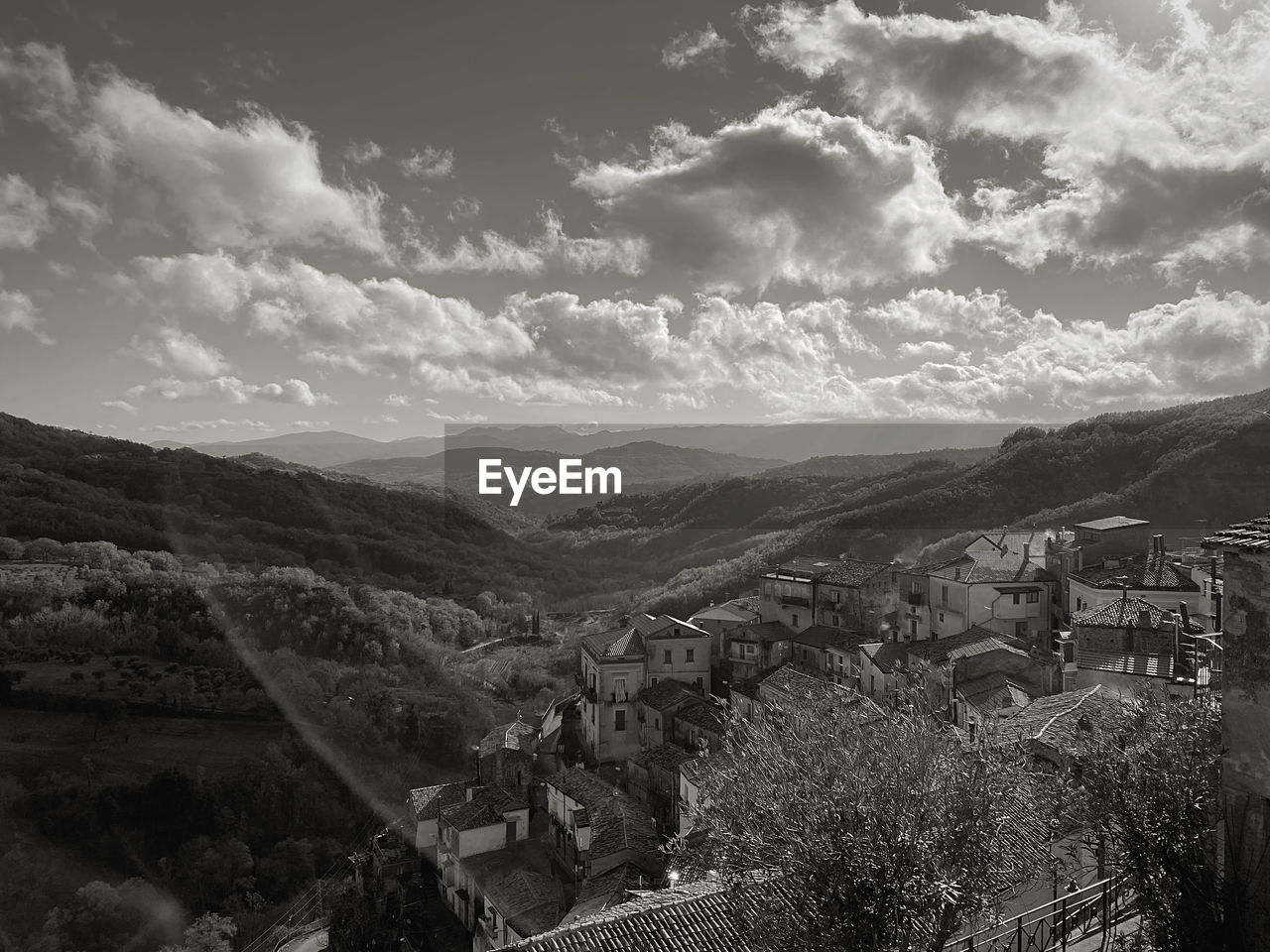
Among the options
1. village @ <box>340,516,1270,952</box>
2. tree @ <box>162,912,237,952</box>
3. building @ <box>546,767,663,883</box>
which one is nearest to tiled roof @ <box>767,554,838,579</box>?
village @ <box>340,516,1270,952</box>

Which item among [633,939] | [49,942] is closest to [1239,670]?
[633,939]

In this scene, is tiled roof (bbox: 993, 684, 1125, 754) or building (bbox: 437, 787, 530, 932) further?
building (bbox: 437, 787, 530, 932)

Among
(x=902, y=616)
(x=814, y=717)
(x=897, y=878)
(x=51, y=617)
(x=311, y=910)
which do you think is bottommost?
(x=311, y=910)

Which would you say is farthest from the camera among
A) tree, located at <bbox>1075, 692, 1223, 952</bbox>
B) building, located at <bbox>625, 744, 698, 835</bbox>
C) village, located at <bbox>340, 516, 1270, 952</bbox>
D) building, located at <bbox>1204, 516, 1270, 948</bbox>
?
building, located at <bbox>625, 744, 698, 835</bbox>

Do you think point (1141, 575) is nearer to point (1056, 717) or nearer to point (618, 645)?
point (1056, 717)

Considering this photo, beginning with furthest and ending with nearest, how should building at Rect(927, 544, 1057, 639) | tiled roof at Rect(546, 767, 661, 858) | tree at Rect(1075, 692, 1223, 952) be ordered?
building at Rect(927, 544, 1057, 639), tiled roof at Rect(546, 767, 661, 858), tree at Rect(1075, 692, 1223, 952)

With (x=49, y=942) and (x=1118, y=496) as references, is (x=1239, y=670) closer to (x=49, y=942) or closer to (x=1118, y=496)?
(x=49, y=942)

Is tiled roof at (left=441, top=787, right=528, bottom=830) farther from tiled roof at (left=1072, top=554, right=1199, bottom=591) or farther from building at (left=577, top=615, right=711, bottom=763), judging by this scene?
tiled roof at (left=1072, top=554, right=1199, bottom=591)
